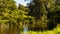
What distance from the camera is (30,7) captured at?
2470 inches

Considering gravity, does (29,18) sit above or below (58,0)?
below

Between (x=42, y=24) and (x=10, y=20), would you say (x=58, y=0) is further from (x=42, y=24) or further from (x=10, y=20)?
(x=10, y=20)

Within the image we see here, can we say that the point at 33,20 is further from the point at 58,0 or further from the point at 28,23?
the point at 58,0

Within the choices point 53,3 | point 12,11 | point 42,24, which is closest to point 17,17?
point 12,11

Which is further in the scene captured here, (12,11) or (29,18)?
(29,18)

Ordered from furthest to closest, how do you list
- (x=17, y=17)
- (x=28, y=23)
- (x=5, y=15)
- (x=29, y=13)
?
(x=29, y=13)
(x=28, y=23)
(x=17, y=17)
(x=5, y=15)

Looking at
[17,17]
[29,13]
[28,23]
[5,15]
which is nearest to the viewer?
[5,15]

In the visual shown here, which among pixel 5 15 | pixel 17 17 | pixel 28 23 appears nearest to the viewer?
pixel 5 15

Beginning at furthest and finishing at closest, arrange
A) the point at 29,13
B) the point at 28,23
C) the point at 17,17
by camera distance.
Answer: the point at 29,13, the point at 28,23, the point at 17,17

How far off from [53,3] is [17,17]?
10.7 meters

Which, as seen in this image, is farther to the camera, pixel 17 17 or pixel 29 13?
pixel 29 13

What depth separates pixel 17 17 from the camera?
54938 millimetres

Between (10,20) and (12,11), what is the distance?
11.0 ft

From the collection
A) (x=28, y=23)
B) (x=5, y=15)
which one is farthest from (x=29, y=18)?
(x=5, y=15)
